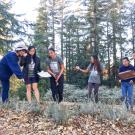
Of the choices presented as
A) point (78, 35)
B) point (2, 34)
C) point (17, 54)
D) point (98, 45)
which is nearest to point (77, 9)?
point (78, 35)

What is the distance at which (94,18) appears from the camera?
37.0m

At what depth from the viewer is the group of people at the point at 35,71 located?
956 cm

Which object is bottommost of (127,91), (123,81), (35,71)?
(127,91)

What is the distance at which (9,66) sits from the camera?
9.55 m

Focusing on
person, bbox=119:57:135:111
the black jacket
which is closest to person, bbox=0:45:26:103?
the black jacket

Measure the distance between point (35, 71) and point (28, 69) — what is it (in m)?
0.21

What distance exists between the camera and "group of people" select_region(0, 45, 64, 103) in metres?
9.52

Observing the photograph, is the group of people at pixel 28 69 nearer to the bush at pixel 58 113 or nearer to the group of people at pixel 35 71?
the group of people at pixel 35 71

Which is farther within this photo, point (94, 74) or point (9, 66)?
point (94, 74)

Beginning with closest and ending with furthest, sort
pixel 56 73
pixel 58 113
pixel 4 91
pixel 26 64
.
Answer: pixel 58 113, pixel 4 91, pixel 26 64, pixel 56 73

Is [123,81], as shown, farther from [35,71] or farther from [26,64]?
[26,64]

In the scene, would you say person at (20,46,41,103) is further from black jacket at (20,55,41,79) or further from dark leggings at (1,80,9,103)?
dark leggings at (1,80,9,103)

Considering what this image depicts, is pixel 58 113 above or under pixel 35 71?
under

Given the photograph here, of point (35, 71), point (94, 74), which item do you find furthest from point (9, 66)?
point (94, 74)
